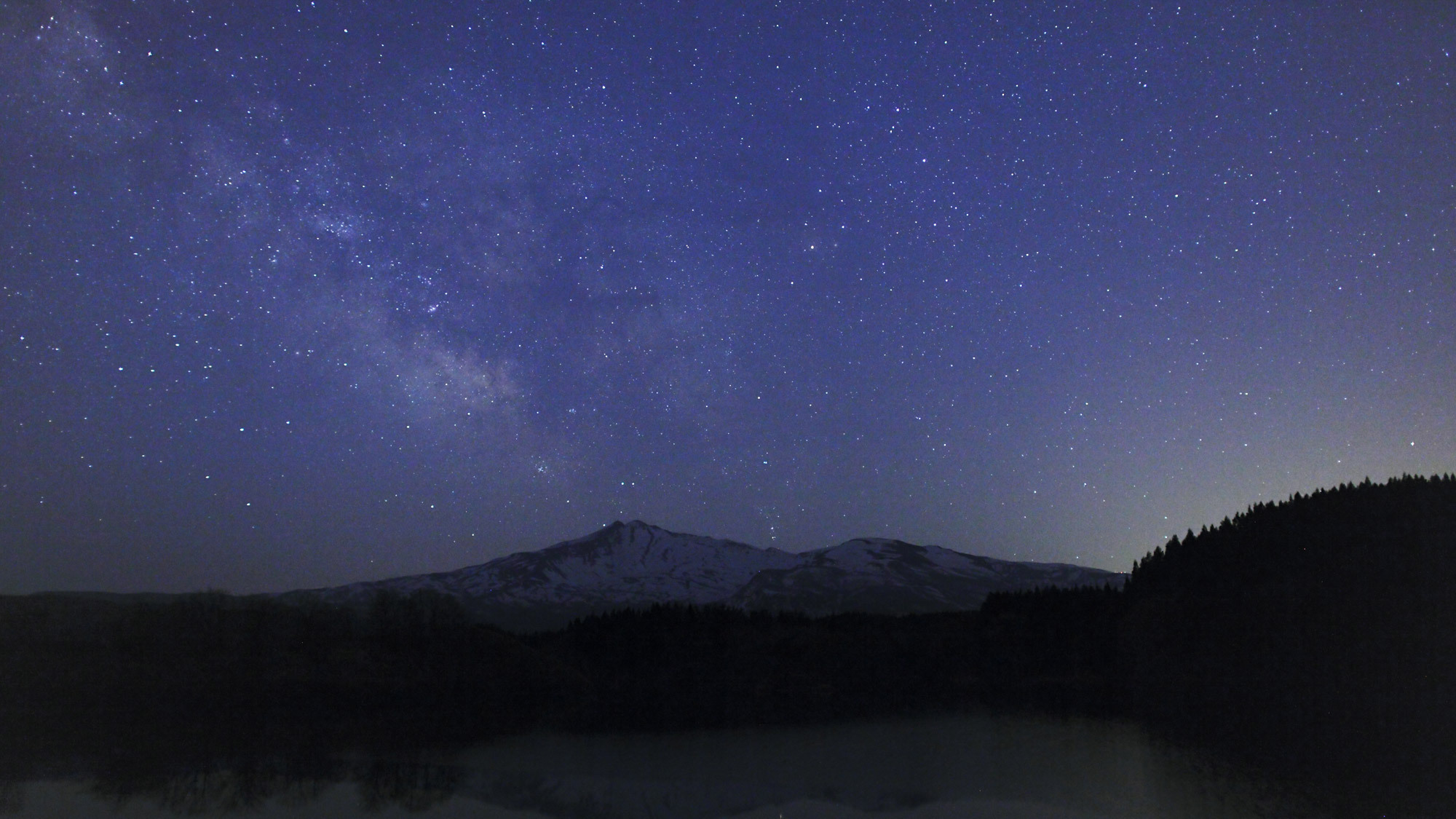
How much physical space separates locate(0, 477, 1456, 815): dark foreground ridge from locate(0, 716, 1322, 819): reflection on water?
24.2 ft

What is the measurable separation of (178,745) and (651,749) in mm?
26336

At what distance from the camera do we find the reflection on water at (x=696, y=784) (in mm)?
29141

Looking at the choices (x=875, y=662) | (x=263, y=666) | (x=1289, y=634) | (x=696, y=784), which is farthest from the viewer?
(x=875, y=662)

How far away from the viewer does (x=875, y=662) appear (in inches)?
5433

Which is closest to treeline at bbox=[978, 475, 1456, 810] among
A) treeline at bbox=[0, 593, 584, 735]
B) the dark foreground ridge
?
the dark foreground ridge

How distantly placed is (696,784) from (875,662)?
356 feet

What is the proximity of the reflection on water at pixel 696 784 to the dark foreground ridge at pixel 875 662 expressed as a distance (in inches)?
290

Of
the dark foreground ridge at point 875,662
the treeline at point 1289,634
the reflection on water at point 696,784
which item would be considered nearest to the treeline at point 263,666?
the dark foreground ridge at point 875,662

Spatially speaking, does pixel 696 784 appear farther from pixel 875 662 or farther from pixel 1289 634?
pixel 875 662

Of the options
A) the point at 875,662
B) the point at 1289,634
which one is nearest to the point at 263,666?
the point at 875,662

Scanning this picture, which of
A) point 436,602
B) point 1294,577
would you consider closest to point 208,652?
point 436,602

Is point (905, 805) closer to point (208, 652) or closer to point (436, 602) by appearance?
point (208, 652)

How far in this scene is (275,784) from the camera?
3528cm

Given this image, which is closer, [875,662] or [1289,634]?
[1289,634]
